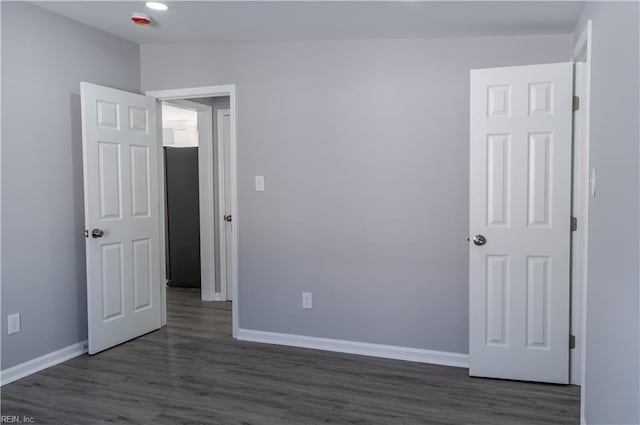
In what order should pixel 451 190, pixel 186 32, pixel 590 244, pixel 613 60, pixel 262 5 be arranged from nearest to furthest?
1. pixel 613 60
2. pixel 590 244
3. pixel 262 5
4. pixel 451 190
5. pixel 186 32

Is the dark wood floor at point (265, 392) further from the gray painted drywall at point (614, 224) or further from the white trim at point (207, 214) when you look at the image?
the white trim at point (207, 214)

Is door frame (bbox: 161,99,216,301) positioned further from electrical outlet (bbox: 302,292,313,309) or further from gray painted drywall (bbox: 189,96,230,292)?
electrical outlet (bbox: 302,292,313,309)

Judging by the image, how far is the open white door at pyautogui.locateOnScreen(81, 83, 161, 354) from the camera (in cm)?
364

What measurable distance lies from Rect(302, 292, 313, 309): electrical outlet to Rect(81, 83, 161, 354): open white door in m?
1.32

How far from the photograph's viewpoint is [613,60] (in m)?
2.00

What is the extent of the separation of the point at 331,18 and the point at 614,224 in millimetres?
2111

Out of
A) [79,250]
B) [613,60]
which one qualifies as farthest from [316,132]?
[613,60]

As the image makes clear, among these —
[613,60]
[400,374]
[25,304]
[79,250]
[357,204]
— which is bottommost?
[400,374]

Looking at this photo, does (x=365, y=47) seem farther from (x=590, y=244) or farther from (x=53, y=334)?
(x=53, y=334)

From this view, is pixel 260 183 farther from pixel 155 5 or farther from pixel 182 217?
pixel 182 217

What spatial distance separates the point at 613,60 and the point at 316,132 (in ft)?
7.13

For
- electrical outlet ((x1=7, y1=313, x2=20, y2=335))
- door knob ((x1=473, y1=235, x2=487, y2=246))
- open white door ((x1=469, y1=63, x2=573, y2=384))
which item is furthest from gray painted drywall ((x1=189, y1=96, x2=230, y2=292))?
door knob ((x1=473, y1=235, x2=487, y2=246))

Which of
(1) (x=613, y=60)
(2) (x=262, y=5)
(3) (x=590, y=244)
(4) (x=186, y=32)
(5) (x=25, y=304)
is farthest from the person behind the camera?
(4) (x=186, y=32)

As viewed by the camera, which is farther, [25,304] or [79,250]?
[79,250]
